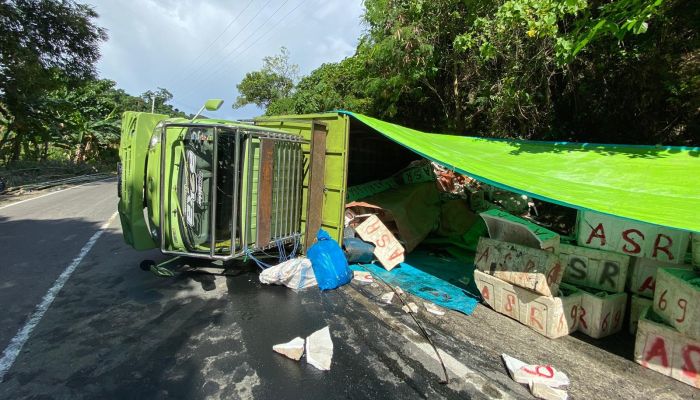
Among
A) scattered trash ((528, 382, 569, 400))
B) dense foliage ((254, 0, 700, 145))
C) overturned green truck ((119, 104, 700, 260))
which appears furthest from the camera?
dense foliage ((254, 0, 700, 145))

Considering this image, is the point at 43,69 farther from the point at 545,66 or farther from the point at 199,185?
the point at 545,66

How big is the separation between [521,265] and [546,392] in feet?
4.72

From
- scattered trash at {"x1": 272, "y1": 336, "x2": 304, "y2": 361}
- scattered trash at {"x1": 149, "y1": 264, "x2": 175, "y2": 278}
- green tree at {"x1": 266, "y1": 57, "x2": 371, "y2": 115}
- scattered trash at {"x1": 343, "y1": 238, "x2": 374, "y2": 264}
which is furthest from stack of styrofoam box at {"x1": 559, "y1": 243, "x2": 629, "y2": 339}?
green tree at {"x1": 266, "y1": 57, "x2": 371, "y2": 115}

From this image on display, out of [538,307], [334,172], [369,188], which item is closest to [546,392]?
[538,307]

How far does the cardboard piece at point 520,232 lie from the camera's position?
4.04m

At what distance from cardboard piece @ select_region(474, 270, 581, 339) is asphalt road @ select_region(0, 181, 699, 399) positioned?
106 millimetres

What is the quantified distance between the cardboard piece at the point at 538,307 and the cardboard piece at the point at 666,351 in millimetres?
600

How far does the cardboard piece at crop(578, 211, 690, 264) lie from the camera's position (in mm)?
3898

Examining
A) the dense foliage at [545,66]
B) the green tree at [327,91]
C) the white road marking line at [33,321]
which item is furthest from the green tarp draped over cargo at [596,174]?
the green tree at [327,91]

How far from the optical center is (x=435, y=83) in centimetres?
1023

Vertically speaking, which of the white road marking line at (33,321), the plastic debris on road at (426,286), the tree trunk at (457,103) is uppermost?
the tree trunk at (457,103)

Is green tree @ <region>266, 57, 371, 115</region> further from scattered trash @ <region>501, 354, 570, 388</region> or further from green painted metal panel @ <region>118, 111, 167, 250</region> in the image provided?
scattered trash @ <region>501, 354, 570, 388</region>

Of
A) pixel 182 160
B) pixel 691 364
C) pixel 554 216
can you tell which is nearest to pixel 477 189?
pixel 554 216

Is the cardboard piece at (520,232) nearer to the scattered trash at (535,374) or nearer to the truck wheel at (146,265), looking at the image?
the scattered trash at (535,374)
